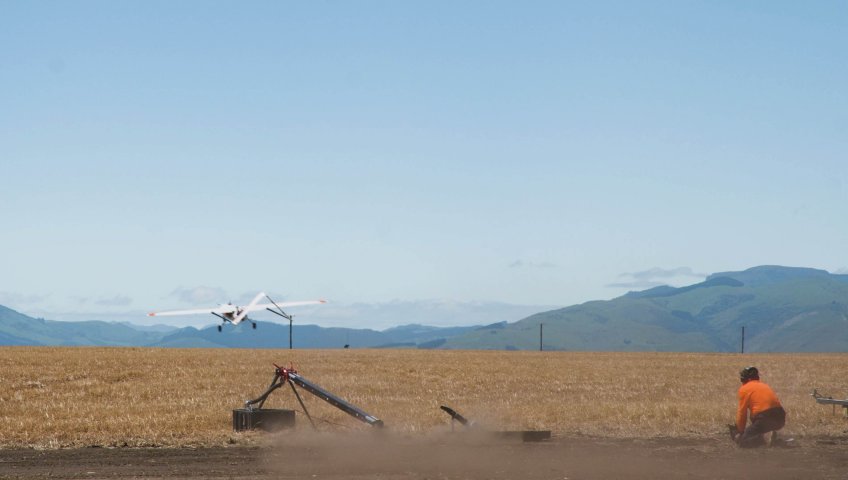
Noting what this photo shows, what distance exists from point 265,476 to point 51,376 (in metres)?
31.2

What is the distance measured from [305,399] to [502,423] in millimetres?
9096

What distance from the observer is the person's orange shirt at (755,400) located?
19.9m

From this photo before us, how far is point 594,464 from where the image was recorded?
59.7ft

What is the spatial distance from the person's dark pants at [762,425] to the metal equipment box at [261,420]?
992 cm

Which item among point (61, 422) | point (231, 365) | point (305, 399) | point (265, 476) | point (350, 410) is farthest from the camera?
point (231, 365)

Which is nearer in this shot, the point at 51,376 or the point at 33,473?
the point at 33,473

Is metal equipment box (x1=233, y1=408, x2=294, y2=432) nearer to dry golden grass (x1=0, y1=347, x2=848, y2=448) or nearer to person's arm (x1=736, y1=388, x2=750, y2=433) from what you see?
dry golden grass (x1=0, y1=347, x2=848, y2=448)

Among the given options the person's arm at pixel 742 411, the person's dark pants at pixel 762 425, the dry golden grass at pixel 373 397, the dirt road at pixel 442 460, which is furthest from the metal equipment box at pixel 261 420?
the person's dark pants at pixel 762 425

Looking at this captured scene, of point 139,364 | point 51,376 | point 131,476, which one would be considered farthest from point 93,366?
point 131,476

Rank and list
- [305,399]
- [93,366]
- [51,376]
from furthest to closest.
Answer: [93,366], [51,376], [305,399]

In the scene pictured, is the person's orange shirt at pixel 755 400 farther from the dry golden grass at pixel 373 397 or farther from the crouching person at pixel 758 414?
the dry golden grass at pixel 373 397

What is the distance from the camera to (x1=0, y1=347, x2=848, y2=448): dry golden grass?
22984mm

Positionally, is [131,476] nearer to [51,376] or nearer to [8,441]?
[8,441]

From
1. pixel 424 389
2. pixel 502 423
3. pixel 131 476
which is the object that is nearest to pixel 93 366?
pixel 424 389
